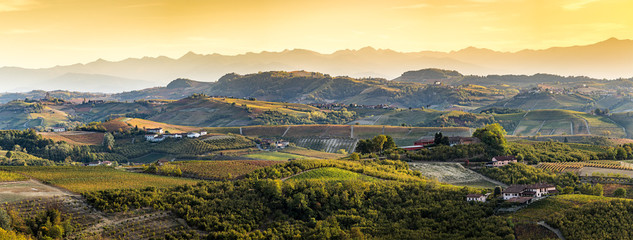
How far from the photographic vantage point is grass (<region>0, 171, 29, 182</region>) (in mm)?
58891

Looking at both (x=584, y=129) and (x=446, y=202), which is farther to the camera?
(x=584, y=129)

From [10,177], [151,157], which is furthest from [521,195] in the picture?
[151,157]

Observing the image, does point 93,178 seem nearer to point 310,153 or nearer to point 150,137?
point 310,153

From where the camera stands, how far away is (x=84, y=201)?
52.4m

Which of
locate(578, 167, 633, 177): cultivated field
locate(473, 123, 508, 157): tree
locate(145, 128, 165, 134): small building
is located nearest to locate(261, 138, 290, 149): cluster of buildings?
locate(145, 128, 165, 134): small building

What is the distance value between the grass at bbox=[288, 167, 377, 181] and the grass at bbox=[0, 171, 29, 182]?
2941cm

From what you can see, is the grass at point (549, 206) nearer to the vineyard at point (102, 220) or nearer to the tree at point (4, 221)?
the vineyard at point (102, 220)

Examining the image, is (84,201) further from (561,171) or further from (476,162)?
(561,171)

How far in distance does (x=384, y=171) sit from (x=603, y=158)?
37578 mm

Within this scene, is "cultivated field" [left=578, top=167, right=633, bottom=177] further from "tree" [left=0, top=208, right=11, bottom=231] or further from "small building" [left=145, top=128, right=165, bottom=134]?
"small building" [left=145, top=128, right=165, bottom=134]

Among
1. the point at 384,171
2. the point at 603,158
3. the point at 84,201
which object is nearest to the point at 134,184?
the point at 84,201

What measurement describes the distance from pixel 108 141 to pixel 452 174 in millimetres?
74771

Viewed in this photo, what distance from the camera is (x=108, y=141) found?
117812mm

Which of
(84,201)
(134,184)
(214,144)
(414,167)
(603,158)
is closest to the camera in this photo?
(84,201)
